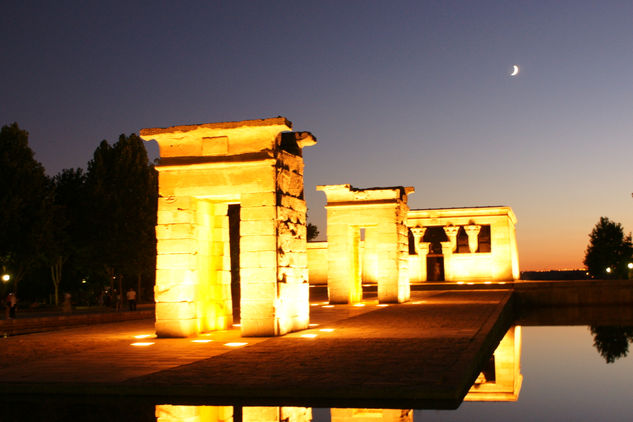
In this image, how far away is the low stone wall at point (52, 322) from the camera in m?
21.4

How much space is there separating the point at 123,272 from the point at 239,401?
3502 cm

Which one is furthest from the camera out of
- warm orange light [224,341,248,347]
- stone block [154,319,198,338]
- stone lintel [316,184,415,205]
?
stone lintel [316,184,415,205]

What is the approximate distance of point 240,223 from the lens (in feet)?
45.7

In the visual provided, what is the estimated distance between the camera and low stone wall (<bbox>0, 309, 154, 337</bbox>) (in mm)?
21438

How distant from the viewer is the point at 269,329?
45.8 feet

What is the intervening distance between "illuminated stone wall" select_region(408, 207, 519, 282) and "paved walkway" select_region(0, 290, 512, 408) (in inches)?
1048

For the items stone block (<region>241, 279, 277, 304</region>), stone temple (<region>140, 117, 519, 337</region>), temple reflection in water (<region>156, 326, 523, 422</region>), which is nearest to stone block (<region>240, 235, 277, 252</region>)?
stone temple (<region>140, 117, 519, 337</region>)

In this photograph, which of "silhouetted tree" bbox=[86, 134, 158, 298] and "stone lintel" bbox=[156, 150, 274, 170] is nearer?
"stone lintel" bbox=[156, 150, 274, 170]

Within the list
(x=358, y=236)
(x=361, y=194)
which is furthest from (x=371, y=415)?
(x=358, y=236)

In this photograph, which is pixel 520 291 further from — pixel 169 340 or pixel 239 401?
pixel 239 401

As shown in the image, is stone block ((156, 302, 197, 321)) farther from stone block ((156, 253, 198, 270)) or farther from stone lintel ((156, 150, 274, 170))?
stone lintel ((156, 150, 274, 170))

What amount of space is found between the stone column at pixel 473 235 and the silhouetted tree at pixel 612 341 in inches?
779

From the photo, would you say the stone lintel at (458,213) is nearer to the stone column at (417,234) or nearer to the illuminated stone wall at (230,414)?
the stone column at (417,234)

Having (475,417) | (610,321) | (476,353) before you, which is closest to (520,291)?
(610,321)
